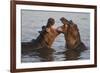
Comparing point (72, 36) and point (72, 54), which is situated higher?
point (72, 36)

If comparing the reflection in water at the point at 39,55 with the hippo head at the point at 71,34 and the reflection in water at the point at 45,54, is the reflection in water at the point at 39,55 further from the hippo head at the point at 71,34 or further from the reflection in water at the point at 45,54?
the hippo head at the point at 71,34

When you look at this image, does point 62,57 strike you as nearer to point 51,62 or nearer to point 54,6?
point 51,62

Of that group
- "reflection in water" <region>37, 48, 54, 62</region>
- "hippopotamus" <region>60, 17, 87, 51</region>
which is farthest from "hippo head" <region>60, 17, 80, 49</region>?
"reflection in water" <region>37, 48, 54, 62</region>

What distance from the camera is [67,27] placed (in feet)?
6.45

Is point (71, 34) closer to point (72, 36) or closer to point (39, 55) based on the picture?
point (72, 36)

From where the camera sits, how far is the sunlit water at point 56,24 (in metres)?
1.82

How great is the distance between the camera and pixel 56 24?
1928 millimetres

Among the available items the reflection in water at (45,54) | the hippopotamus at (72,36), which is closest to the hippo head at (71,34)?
the hippopotamus at (72,36)

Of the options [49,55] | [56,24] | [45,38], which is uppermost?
[56,24]

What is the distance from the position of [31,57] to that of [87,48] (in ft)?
1.91

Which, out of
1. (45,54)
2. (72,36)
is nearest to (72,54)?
(72,36)

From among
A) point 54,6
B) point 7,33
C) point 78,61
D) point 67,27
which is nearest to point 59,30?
point 67,27

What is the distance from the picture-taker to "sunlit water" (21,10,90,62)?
1.82m

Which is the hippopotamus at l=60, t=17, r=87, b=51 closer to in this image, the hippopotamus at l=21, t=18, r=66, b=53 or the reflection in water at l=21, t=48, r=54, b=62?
the hippopotamus at l=21, t=18, r=66, b=53
